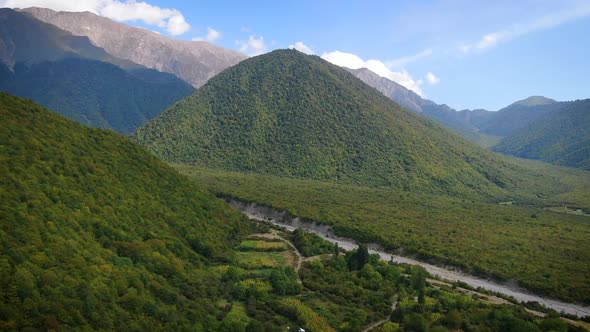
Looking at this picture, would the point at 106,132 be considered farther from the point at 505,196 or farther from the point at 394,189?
the point at 505,196

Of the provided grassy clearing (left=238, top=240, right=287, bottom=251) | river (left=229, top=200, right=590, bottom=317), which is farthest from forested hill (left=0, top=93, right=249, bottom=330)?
river (left=229, top=200, right=590, bottom=317)

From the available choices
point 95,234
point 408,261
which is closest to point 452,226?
point 408,261

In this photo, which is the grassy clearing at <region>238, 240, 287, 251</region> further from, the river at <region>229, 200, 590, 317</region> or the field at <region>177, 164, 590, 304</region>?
the field at <region>177, 164, 590, 304</region>

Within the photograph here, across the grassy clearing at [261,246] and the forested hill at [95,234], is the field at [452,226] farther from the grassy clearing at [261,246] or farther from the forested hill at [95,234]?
the forested hill at [95,234]

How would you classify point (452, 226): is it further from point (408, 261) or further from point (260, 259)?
point (260, 259)

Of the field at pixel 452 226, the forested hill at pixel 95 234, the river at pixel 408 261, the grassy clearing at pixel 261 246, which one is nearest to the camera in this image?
the forested hill at pixel 95 234

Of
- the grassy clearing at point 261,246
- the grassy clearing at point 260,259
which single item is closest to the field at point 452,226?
the grassy clearing at point 261,246

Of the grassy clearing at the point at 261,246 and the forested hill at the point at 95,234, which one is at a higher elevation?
the forested hill at the point at 95,234

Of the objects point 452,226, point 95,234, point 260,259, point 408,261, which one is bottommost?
point 260,259
